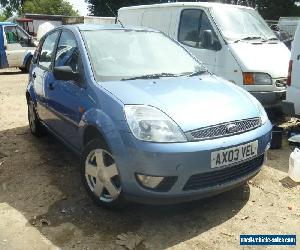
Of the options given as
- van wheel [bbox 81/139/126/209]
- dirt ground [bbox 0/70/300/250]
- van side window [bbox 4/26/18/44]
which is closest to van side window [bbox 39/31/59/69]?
dirt ground [bbox 0/70/300/250]

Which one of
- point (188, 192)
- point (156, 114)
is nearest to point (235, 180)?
→ point (188, 192)

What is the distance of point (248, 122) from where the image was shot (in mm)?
3551

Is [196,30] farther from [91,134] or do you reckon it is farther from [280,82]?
[91,134]

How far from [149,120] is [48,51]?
8.63 ft

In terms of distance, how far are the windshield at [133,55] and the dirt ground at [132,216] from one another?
1.28 meters

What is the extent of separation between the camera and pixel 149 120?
129 inches

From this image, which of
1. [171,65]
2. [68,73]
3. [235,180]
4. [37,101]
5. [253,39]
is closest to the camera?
[235,180]

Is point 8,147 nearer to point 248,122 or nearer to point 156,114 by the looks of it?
point 156,114

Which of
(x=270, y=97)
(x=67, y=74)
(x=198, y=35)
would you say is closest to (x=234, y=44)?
(x=198, y=35)

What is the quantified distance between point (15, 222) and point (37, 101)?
2.28m

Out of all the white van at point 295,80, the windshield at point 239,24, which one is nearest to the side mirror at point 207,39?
the windshield at point 239,24

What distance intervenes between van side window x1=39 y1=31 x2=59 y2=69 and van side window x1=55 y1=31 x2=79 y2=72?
0.90ft

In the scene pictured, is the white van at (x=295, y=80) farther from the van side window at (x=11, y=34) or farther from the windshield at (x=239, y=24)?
the van side window at (x=11, y=34)

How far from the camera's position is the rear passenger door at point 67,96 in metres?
4.08
